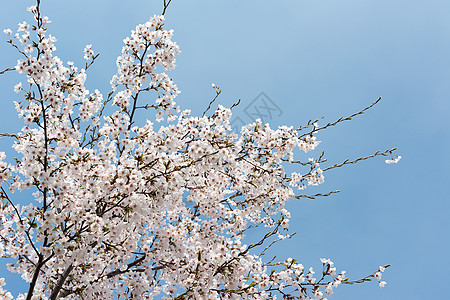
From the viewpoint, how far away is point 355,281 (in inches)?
236

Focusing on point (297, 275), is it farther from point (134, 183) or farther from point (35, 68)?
point (35, 68)

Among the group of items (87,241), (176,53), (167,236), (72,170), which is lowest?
(87,241)

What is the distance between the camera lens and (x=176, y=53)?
697 cm

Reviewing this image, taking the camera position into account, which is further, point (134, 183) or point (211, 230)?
point (211, 230)

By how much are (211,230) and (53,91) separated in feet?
15.5

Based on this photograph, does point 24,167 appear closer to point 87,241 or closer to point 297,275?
point 87,241

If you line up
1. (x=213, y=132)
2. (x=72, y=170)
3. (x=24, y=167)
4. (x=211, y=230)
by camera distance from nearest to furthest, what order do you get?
(x=24, y=167), (x=72, y=170), (x=213, y=132), (x=211, y=230)

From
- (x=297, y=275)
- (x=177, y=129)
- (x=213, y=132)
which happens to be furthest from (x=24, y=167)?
(x=297, y=275)

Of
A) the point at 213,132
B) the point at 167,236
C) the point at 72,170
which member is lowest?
the point at 167,236

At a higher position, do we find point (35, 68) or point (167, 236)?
point (35, 68)

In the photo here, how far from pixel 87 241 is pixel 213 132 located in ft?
9.80

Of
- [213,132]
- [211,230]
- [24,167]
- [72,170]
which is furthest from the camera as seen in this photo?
[211,230]

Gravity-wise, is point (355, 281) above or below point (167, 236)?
below

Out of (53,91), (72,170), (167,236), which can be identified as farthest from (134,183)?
(53,91)
